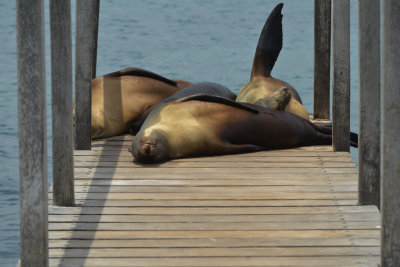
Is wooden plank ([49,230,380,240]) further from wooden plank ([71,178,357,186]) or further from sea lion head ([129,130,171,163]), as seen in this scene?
sea lion head ([129,130,171,163])

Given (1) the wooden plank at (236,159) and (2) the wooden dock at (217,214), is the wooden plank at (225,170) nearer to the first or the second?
(2) the wooden dock at (217,214)

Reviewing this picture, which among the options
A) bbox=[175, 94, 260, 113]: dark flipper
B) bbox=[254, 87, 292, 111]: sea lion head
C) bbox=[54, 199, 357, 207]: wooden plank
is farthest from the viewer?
bbox=[254, 87, 292, 111]: sea lion head

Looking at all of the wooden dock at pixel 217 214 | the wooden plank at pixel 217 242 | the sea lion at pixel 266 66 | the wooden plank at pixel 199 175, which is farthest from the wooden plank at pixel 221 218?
the sea lion at pixel 266 66

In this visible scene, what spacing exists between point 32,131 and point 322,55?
446cm

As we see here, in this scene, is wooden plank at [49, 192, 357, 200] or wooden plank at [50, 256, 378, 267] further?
wooden plank at [49, 192, 357, 200]

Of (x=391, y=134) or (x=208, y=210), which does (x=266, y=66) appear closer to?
(x=208, y=210)

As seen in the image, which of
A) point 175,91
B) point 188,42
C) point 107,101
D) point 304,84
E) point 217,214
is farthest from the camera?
point 188,42

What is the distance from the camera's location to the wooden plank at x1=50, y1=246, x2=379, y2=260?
11.8 ft

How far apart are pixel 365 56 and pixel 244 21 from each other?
58.6 ft

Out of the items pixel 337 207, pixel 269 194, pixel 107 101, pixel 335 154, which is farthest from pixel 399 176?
pixel 107 101

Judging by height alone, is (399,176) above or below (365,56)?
below

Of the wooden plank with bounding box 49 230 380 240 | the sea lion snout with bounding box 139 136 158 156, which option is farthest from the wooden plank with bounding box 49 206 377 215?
the sea lion snout with bounding box 139 136 158 156

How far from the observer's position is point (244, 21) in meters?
21.9

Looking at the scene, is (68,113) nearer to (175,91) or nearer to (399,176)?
(399,176)
